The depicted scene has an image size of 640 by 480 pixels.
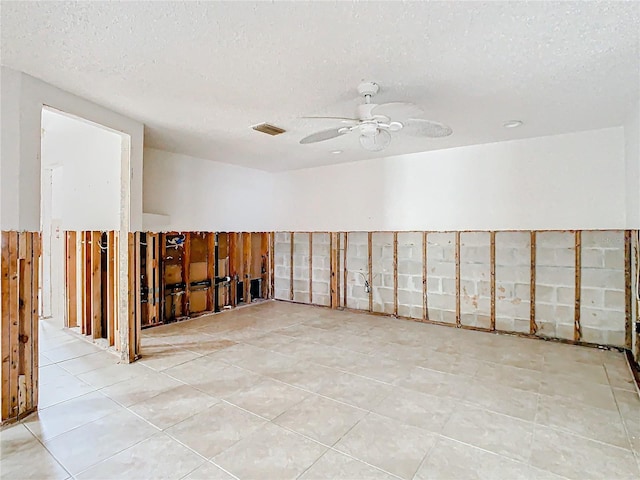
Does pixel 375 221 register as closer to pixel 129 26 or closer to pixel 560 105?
pixel 560 105

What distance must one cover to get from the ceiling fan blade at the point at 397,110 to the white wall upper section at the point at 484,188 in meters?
2.79

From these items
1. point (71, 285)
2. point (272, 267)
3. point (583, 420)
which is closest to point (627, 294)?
point (583, 420)

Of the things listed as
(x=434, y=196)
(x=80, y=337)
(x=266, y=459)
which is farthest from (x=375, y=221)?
(x=80, y=337)

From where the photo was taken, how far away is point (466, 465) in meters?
2.01

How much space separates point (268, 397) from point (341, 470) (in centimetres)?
103

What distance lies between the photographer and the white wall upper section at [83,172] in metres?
4.05

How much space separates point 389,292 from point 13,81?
5.09m

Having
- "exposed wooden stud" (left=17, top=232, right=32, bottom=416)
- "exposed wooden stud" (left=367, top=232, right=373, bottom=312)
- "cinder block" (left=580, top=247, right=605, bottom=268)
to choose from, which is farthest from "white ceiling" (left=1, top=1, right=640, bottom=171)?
"exposed wooden stud" (left=367, top=232, right=373, bottom=312)

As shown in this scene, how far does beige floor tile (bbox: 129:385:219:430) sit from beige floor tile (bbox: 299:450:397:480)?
1110 mm

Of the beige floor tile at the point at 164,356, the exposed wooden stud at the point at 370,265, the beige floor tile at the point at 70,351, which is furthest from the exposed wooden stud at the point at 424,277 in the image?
the beige floor tile at the point at 70,351

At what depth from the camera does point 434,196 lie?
5.19m

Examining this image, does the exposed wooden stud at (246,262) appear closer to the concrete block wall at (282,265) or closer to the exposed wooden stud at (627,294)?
the concrete block wall at (282,265)

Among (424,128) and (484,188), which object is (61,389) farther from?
(484,188)

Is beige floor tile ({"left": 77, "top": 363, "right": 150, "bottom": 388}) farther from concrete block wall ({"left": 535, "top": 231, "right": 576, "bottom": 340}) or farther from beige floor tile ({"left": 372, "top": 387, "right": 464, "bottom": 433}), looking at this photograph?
concrete block wall ({"left": 535, "top": 231, "right": 576, "bottom": 340})
